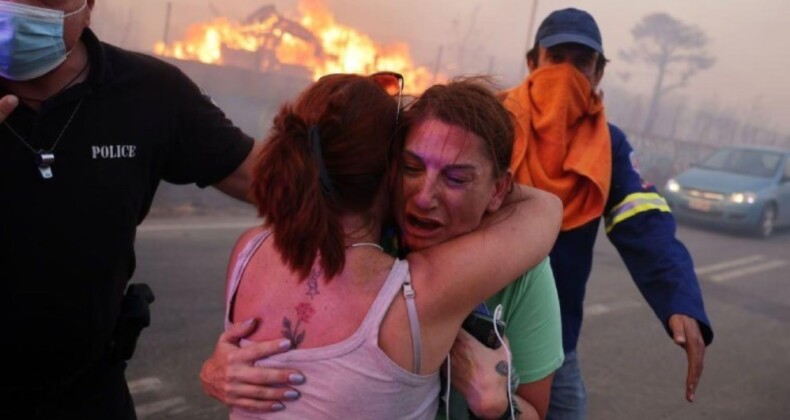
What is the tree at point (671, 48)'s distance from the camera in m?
28.8

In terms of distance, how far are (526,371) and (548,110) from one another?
1086 millimetres

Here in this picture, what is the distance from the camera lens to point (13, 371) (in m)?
1.73

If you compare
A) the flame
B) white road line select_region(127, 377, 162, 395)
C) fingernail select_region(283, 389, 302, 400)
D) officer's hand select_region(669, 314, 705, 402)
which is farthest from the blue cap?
the flame

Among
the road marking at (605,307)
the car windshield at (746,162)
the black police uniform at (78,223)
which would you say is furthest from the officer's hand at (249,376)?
the car windshield at (746,162)

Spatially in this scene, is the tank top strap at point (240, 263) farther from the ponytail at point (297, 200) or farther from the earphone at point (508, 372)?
the earphone at point (508, 372)

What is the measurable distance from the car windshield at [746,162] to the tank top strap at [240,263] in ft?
41.8

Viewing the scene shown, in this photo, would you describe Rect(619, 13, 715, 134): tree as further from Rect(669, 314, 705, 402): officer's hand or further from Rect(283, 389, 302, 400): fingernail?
Rect(283, 389, 302, 400): fingernail

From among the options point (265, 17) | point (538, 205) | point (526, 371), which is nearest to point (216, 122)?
point (538, 205)

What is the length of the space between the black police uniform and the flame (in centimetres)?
1572

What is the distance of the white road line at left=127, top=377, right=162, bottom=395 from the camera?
3.89 meters

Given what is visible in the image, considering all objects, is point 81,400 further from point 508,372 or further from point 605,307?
point 605,307

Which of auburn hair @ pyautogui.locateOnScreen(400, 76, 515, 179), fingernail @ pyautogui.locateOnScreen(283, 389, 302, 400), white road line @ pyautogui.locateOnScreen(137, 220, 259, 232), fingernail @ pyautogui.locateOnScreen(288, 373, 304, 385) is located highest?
auburn hair @ pyautogui.locateOnScreen(400, 76, 515, 179)

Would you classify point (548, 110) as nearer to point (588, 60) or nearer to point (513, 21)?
point (588, 60)

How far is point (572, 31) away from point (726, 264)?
26.0ft
